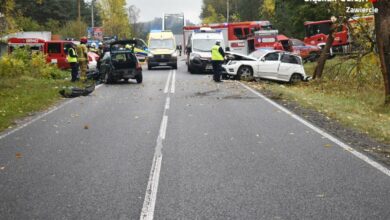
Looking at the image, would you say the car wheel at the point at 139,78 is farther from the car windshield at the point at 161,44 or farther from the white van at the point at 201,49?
the car windshield at the point at 161,44

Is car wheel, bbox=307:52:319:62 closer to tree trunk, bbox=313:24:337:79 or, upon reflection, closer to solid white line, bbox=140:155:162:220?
tree trunk, bbox=313:24:337:79

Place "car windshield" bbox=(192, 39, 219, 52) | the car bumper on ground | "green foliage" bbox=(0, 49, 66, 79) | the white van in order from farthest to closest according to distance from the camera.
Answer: the car bumper on ground → "car windshield" bbox=(192, 39, 219, 52) → the white van → "green foliage" bbox=(0, 49, 66, 79)

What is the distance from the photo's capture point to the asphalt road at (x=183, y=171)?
18.1ft

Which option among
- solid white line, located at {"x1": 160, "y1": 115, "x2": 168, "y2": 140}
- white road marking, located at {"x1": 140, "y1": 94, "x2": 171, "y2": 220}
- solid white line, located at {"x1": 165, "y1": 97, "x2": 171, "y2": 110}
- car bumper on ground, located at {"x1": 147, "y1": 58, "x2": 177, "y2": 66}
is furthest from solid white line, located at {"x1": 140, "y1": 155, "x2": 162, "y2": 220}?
car bumper on ground, located at {"x1": 147, "y1": 58, "x2": 177, "y2": 66}

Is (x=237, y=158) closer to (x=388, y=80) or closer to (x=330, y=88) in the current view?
(x=388, y=80)

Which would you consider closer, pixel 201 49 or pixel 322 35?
pixel 201 49

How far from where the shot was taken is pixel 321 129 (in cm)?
1086

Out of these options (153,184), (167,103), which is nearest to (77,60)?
(167,103)

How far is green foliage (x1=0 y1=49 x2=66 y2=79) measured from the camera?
80.9 ft

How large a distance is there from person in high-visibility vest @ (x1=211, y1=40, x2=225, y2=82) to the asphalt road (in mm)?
10317

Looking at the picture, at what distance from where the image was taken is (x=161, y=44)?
113ft

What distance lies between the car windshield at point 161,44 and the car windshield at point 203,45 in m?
4.49

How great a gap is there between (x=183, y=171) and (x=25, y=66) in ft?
69.4

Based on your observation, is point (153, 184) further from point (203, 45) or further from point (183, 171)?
point (203, 45)
